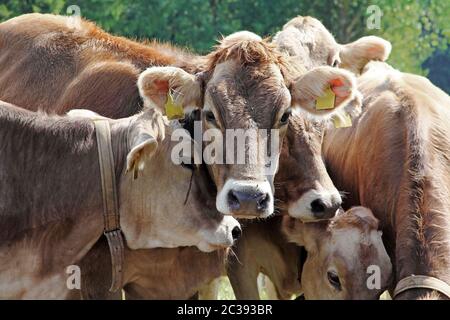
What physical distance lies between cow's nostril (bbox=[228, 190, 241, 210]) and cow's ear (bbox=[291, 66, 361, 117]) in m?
0.86

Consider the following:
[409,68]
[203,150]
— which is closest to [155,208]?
[203,150]

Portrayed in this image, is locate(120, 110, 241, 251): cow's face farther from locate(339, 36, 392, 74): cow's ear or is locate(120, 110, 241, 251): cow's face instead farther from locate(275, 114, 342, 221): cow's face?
locate(339, 36, 392, 74): cow's ear

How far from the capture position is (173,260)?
21.8 ft

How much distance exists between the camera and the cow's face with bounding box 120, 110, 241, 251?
6.20 meters

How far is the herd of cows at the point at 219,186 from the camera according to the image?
19.9ft

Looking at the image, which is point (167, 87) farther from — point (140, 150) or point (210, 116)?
point (140, 150)

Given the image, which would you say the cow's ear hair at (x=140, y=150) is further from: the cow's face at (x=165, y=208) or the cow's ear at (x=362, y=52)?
the cow's ear at (x=362, y=52)

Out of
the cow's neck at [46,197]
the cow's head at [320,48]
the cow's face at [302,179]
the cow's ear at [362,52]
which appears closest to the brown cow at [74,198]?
the cow's neck at [46,197]

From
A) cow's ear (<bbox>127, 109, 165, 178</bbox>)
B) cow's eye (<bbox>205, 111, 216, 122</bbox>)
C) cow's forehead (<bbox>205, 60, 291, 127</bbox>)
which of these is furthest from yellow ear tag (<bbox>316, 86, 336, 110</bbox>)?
cow's ear (<bbox>127, 109, 165, 178</bbox>)

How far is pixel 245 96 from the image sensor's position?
6.20 meters

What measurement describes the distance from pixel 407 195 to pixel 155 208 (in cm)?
146

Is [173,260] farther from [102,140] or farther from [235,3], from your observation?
[235,3]

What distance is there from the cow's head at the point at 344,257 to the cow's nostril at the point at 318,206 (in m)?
0.17

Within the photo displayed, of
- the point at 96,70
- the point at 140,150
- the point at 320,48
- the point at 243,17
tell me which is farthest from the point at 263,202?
the point at 243,17
